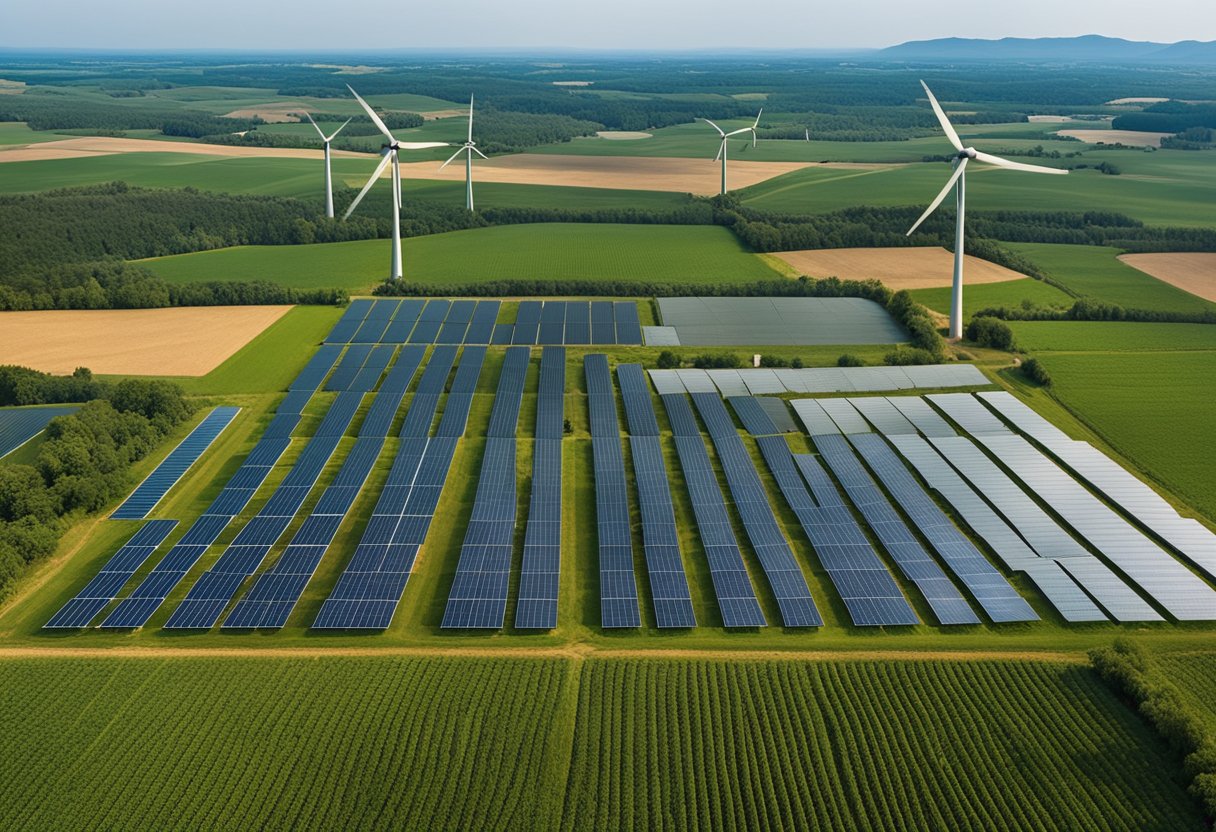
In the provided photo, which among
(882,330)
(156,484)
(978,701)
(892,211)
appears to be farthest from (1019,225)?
(156,484)

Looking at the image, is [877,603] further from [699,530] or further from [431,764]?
[431,764]


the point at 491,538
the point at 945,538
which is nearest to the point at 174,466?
the point at 491,538

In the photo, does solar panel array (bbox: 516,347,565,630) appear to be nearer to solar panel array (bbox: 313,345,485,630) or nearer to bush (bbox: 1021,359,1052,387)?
solar panel array (bbox: 313,345,485,630)

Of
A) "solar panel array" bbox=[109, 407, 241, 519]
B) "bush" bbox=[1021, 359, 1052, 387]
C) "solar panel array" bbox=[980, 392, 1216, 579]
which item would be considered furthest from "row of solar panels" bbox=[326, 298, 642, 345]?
"solar panel array" bbox=[980, 392, 1216, 579]

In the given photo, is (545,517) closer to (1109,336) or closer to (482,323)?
(482,323)

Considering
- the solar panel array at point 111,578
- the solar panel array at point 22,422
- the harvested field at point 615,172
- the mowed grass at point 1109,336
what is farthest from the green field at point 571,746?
the harvested field at point 615,172

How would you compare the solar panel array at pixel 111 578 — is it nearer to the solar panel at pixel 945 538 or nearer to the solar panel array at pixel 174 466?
the solar panel array at pixel 174 466
